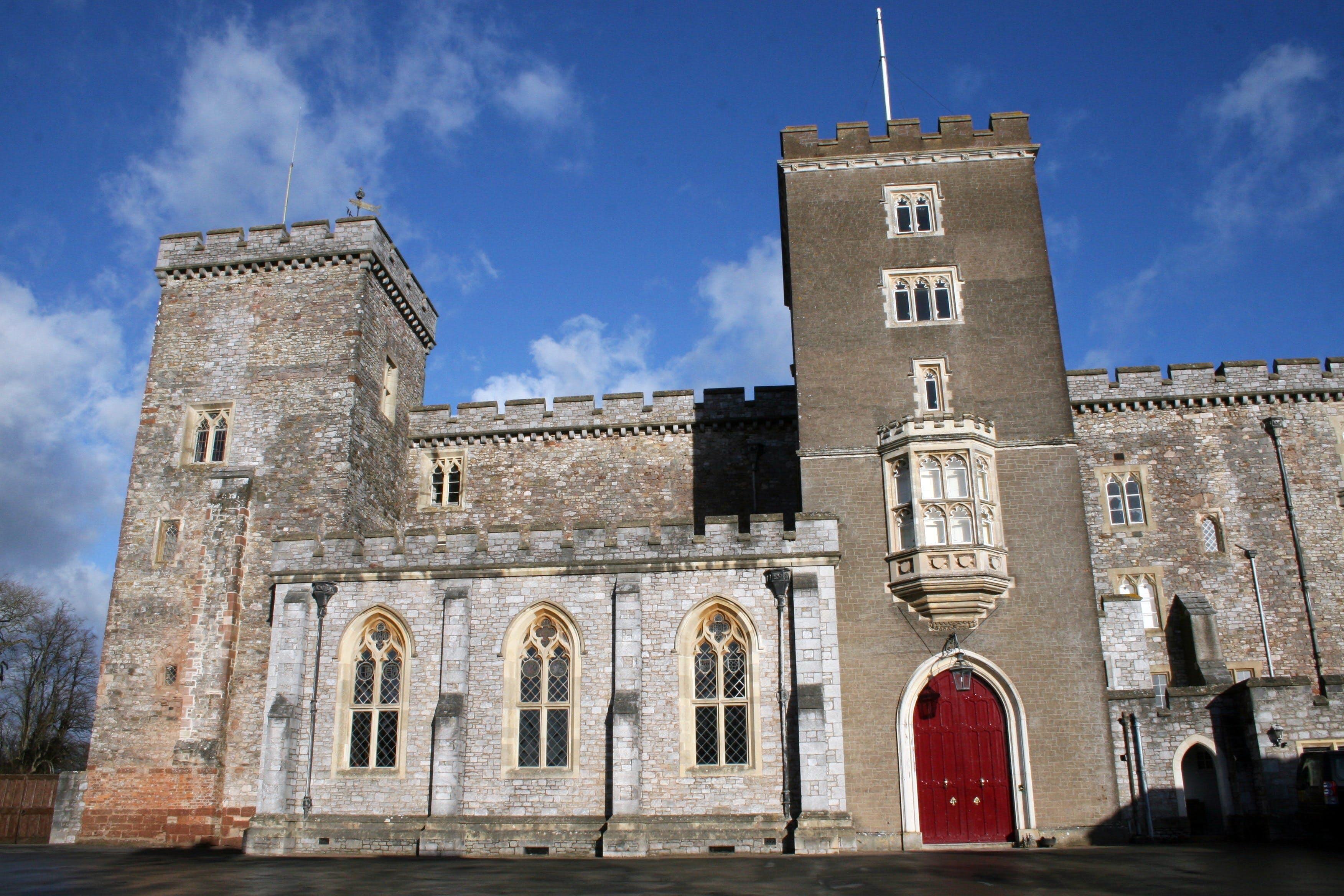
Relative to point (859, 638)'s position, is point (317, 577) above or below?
above

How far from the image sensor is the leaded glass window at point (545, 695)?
17219 mm

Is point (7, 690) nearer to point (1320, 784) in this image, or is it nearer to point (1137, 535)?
point (1137, 535)

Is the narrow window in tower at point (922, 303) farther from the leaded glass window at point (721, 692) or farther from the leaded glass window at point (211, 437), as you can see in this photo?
the leaded glass window at point (211, 437)

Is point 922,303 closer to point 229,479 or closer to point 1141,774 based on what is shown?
point 1141,774

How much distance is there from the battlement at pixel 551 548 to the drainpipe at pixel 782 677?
1.17ft

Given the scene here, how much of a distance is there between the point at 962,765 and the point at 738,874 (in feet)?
18.9

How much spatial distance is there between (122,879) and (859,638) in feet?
38.8

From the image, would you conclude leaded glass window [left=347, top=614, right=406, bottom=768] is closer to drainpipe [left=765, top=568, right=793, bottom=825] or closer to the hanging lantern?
drainpipe [left=765, top=568, right=793, bottom=825]

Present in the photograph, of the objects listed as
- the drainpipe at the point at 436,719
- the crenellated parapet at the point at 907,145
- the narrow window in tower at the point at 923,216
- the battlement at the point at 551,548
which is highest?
the crenellated parapet at the point at 907,145

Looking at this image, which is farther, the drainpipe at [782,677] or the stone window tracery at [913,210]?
the stone window tracery at [913,210]

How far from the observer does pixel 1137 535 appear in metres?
23.8

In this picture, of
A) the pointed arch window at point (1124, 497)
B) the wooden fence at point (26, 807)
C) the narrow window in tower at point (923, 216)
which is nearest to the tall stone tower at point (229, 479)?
the wooden fence at point (26, 807)

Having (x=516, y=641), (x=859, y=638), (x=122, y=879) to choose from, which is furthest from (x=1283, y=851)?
(x=122, y=879)

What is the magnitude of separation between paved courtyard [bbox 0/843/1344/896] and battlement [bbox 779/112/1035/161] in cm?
1388
